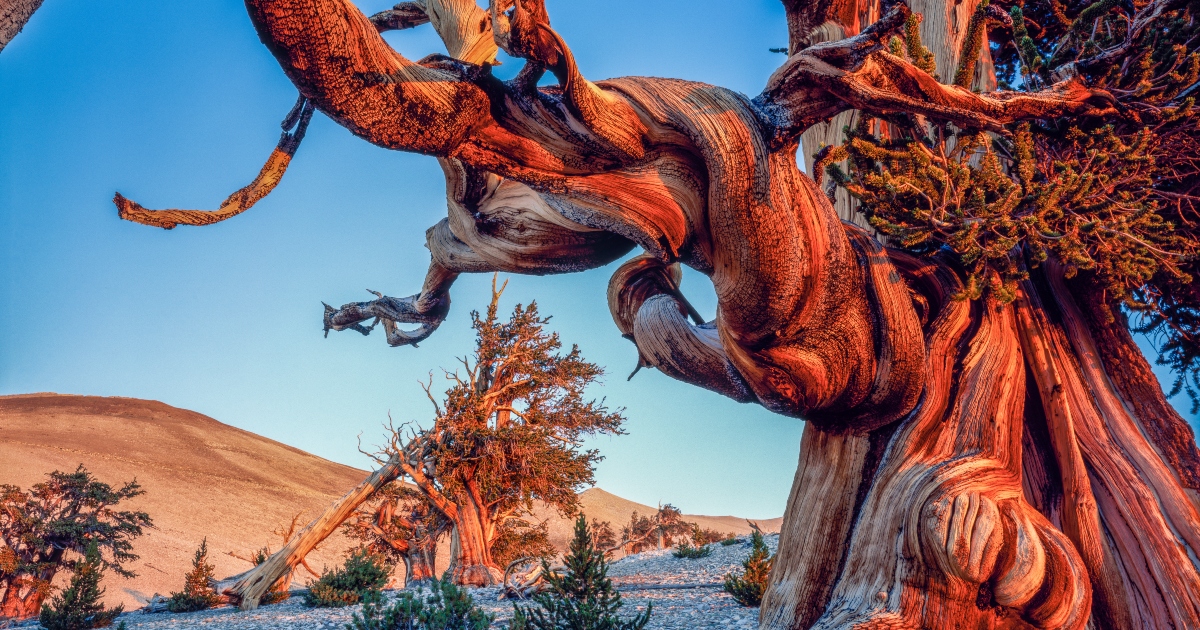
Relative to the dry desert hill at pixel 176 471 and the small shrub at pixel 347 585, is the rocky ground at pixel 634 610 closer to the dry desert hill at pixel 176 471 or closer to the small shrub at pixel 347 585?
the small shrub at pixel 347 585

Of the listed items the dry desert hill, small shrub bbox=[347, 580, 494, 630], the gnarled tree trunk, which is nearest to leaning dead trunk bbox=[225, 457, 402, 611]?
small shrub bbox=[347, 580, 494, 630]

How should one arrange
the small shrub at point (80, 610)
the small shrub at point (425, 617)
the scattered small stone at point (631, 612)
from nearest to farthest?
the small shrub at point (425, 617) < the scattered small stone at point (631, 612) < the small shrub at point (80, 610)

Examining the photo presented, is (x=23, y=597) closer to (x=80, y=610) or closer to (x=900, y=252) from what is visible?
(x=80, y=610)

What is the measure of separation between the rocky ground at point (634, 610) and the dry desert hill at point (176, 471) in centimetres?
1355

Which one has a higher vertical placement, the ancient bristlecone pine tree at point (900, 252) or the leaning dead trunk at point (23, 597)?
the ancient bristlecone pine tree at point (900, 252)

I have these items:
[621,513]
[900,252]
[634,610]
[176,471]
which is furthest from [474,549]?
[621,513]

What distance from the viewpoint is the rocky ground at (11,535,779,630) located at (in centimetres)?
595

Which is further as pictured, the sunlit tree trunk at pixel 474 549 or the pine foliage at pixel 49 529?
the sunlit tree trunk at pixel 474 549

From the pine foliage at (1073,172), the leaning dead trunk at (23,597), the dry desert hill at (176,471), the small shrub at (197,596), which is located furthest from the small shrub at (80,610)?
the dry desert hill at (176,471)

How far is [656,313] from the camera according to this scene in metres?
4.35

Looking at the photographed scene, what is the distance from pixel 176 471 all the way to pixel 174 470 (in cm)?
25

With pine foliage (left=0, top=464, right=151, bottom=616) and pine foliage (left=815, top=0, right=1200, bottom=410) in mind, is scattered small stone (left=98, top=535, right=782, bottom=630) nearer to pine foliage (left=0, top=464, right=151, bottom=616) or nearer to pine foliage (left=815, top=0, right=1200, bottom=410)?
pine foliage (left=0, top=464, right=151, bottom=616)

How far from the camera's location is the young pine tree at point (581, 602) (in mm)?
3846

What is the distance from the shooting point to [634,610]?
22.0 feet
